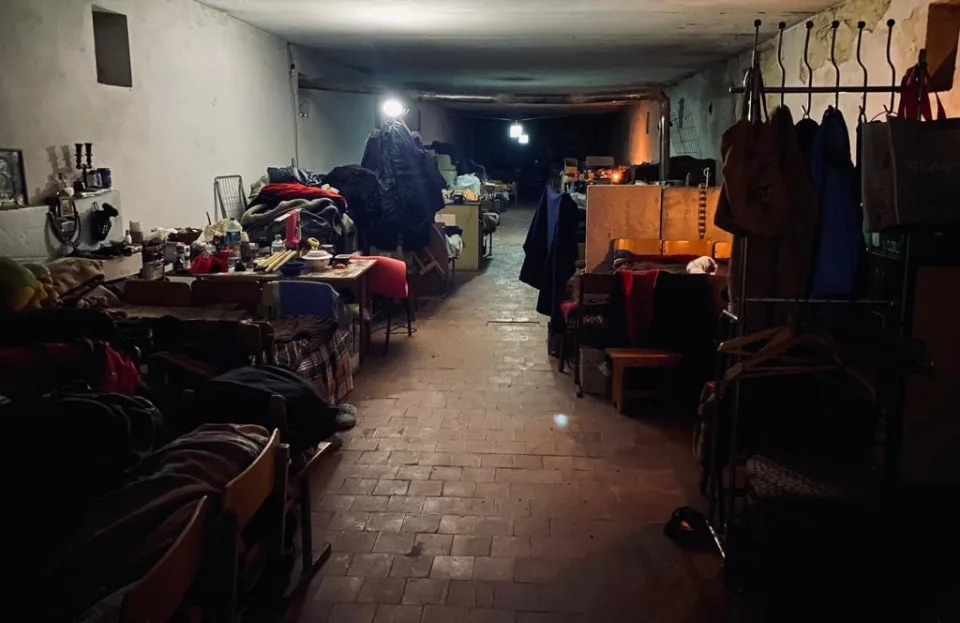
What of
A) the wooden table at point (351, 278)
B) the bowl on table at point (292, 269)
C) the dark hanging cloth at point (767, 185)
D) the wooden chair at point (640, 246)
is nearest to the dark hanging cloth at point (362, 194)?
the wooden table at point (351, 278)

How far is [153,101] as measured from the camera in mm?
4766

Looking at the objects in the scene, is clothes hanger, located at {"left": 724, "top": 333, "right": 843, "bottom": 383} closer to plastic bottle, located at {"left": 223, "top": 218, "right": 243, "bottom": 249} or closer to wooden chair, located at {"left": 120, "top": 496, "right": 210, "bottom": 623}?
wooden chair, located at {"left": 120, "top": 496, "right": 210, "bottom": 623}

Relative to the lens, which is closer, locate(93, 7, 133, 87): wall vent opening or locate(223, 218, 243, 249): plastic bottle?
locate(93, 7, 133, 87): wall vent opening

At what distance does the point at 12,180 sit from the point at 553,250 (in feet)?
10.4

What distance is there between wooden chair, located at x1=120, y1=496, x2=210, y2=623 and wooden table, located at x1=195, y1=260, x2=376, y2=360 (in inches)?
123

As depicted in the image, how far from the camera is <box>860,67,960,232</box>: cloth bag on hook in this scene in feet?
8.09

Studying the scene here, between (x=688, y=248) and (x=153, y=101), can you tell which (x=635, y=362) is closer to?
(x=688, y=248)

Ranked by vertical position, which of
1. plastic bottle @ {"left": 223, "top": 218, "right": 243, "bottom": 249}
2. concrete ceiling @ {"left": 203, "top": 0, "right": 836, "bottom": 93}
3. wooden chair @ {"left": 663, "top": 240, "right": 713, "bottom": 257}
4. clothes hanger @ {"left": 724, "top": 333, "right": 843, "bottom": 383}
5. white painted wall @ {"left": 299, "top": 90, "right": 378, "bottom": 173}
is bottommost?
clothes hanger @ {"left": 724, "top": 333, "right": 843, "bottom": 383}

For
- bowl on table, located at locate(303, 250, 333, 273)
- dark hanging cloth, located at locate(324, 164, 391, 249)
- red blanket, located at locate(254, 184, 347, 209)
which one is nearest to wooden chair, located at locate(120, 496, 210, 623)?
bowl on table, located at locate(303, 250, 333, 273)

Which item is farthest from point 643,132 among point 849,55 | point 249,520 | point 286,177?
point 249,520

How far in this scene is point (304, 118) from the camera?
303 inches

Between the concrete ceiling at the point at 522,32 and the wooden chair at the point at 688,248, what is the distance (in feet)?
5.26

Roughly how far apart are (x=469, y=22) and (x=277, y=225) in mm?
2154

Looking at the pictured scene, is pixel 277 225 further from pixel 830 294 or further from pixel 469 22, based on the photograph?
pixel 830 294
